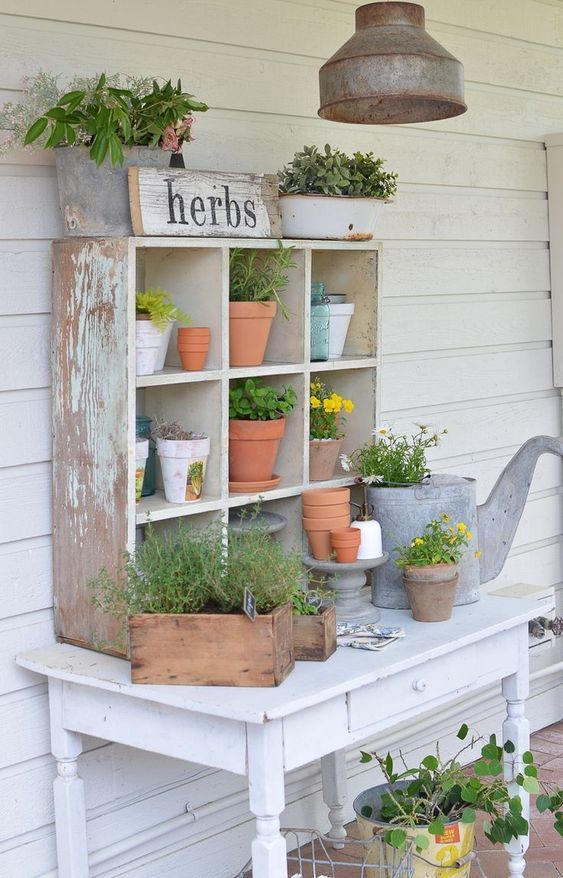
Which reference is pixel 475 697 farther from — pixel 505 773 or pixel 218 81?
pixel 218 81

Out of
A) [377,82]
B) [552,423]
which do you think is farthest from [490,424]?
[377,82]

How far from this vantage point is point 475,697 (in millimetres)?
4070

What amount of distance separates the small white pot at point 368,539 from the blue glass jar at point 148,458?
476 millimetres

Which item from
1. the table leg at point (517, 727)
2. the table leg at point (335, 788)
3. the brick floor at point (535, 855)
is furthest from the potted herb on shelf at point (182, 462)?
the brick floor at point (535, 855)

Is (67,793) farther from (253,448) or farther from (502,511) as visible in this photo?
(502,511)

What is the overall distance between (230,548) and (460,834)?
3.12ft

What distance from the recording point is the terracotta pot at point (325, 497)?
9.06 feet

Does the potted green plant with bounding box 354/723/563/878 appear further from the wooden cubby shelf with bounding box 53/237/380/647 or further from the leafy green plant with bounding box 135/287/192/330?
the leafy green plant with bounding box 135/287/192/330

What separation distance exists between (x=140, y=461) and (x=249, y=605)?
0.46 meters

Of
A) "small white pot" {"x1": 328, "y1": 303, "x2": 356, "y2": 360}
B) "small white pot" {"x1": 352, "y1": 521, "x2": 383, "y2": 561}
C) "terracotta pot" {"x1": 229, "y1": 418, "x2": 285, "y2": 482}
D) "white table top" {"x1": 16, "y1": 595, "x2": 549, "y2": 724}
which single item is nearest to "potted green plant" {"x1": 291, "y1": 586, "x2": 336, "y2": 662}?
"white table top" {"x1": 16, "y1": 595, "x2": 549, "y2": 724}

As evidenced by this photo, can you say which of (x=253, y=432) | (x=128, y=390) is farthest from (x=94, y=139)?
(x=253, y=432)

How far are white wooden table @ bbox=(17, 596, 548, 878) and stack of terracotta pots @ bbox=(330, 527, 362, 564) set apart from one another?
0.18 metres

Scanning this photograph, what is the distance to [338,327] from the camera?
2.97 metres

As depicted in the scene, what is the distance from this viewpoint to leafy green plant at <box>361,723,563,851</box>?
2754 millimetres
